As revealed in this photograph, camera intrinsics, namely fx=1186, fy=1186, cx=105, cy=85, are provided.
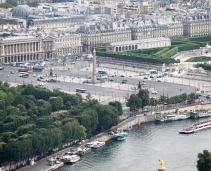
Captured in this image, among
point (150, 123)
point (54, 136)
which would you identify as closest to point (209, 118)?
point (150, 123)

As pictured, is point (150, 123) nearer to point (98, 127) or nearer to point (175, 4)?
point (98, 127)

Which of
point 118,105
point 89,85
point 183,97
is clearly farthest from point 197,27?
point 118,105

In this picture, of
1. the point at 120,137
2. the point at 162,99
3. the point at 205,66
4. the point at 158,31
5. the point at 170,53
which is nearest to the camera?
the point at 120,137

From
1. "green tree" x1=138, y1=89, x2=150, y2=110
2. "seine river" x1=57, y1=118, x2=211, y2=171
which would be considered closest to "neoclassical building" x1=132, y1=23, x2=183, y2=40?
"green tree" x1=138, y1=89, x2=150, y2=110

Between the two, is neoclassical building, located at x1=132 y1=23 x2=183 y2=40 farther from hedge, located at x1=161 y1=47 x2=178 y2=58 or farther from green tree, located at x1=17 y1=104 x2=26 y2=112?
green tree, located at x1=17 y1=104 x2=26 y2=112

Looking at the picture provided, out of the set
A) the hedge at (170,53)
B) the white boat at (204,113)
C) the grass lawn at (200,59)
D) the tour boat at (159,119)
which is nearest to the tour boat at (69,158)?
the tour boat at (159,119)

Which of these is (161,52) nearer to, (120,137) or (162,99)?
(162,99)

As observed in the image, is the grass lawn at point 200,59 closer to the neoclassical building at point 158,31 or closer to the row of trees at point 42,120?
the neoclassical building at point 158,31
